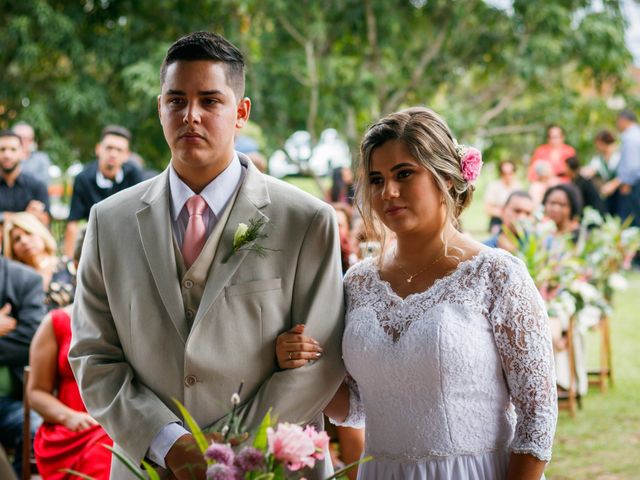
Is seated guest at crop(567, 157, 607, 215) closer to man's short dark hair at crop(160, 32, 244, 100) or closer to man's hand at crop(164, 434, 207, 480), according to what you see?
man's short dark hair at crop(160, 32, 244, 100)

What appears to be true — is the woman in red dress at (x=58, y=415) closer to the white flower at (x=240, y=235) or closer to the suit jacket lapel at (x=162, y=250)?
the suit jacket lapel at (x=162, y=250)

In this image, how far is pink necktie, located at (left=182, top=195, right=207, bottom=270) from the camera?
2523 mm

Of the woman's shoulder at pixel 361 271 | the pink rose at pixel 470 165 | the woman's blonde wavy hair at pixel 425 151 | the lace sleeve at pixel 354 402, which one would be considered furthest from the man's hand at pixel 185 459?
the pink rose at pixel 470 165

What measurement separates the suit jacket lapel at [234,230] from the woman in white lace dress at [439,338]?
223 mm

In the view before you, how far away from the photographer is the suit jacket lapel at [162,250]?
246 cm

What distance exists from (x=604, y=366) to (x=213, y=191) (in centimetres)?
605

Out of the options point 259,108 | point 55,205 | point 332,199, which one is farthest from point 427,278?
point 55,205

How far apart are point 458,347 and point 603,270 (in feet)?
16.1

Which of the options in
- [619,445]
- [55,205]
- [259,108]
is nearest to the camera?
[619,445]

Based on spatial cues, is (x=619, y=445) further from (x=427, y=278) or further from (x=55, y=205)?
(x=55, y=205)

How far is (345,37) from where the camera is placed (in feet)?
50.4

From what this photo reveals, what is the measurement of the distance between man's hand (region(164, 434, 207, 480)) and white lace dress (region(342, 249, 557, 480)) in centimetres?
58

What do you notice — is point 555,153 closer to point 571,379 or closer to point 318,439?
point 571,379

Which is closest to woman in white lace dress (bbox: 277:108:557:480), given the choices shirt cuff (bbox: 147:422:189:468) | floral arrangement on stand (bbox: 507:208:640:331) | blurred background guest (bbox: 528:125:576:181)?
shirt cuff (bbox: 147:422:189:468)
